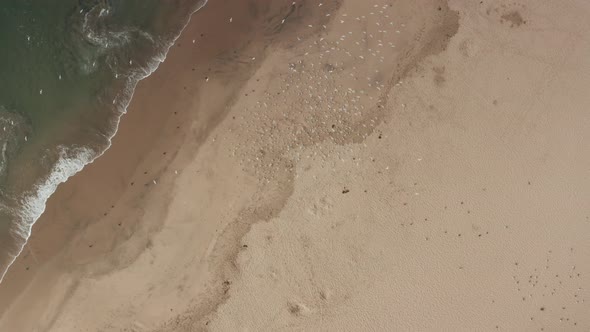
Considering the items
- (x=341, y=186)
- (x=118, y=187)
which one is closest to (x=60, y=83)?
(x=118, y=187)

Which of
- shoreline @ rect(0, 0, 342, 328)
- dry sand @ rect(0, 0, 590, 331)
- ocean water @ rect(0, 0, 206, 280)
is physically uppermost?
ocean water @ rect(0, 0, 206, 280)

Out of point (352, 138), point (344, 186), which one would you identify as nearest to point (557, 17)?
point (352, 138)

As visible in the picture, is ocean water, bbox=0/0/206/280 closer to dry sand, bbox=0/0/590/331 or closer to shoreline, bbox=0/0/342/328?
shoreline, bbox=0/0/342/328

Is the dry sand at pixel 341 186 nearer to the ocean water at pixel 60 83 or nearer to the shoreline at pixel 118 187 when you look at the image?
the shoreline at pixel 118 187

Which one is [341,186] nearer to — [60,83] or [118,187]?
[118,187]

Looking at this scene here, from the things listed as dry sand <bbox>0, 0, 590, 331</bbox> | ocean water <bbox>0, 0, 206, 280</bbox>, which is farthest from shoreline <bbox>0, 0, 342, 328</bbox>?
ocean water <bbox>0, 0, 206, 280</bbox>
